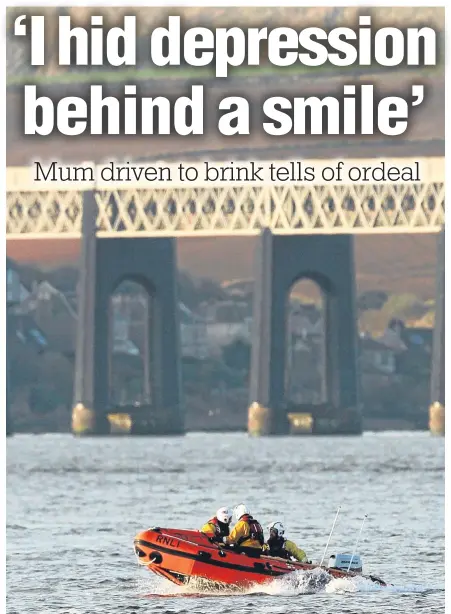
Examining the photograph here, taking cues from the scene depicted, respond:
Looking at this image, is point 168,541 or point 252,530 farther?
point 168,541

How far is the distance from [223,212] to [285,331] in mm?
10057

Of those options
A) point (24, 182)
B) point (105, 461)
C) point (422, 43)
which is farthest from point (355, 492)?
point (24, 182)

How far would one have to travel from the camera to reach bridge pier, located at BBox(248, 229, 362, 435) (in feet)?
550

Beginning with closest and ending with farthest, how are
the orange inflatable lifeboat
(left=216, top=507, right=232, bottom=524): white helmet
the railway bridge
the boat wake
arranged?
(left=216, top=507, right=232, bottom=524): white helmet < the orange inflatable lifeboat < the boat wake < the railway bridge

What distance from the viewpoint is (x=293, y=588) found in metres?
49.0

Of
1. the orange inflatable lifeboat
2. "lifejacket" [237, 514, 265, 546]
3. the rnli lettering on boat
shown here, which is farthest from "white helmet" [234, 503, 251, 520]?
the rnli lettering on boat

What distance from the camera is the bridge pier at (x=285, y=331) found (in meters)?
168

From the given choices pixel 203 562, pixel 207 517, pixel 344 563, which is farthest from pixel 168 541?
pixel 207 517

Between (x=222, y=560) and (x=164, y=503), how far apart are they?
110 ft

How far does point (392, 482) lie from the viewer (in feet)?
327

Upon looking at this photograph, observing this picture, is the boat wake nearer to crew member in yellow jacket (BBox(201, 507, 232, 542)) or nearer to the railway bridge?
crew member in yellow jacket (BBox(201, 507, 232, 542))

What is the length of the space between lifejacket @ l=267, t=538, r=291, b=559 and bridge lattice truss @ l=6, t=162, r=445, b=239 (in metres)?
106

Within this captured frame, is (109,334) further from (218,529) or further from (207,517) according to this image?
(218,529)

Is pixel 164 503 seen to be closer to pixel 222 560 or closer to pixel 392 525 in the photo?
pixel 392 525
